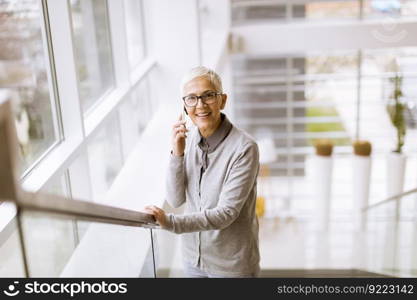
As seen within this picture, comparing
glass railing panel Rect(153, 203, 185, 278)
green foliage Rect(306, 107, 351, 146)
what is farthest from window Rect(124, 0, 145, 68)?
green foliage Rect(306, 107, 351, 146)

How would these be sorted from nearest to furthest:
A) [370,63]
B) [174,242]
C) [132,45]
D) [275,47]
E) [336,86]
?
[174,242], [132,45], [275,47], [370,63], [336,86]

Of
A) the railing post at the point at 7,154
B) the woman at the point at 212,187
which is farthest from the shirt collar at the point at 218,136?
the railing post at the point at 7,154

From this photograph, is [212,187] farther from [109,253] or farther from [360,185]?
[360,185]

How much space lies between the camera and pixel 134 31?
5.26m

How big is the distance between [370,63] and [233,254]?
6.58 metres

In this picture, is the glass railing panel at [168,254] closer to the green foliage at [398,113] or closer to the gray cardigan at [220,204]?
the gray cardigan at [220,204]

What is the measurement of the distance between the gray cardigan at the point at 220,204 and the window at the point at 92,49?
1.70 m

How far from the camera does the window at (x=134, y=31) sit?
5.05 m

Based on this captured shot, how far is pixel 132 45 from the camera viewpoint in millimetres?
5191

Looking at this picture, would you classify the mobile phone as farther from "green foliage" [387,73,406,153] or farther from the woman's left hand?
"green foliage" [387,73,406,153]

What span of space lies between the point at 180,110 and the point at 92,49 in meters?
1.31

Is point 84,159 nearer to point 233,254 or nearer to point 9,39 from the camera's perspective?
point 9,39

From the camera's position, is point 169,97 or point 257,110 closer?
point 169,97

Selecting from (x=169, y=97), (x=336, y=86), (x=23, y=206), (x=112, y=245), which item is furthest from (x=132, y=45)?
(x=336, y=86)
